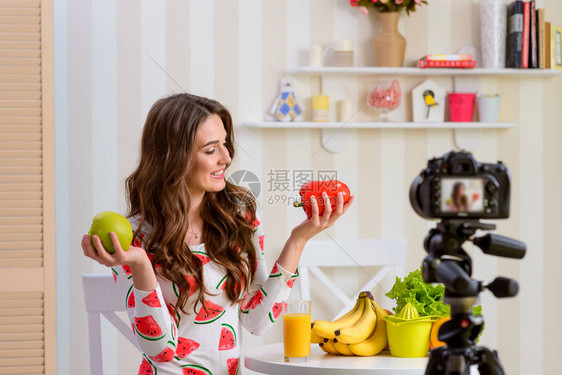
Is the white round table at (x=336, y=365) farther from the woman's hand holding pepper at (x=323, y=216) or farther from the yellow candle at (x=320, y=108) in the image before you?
the yellow candle at (x=320, y=108)

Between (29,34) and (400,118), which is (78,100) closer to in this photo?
(29,34)

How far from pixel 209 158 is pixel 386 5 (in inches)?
58.8

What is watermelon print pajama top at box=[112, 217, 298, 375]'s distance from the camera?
154 centimetres

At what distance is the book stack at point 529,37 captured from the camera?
9.25 feet

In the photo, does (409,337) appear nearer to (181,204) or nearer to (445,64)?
(181,204)

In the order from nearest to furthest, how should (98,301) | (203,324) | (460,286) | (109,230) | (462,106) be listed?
(460,286), (109,230), (203,324), (98,301), (462,106)

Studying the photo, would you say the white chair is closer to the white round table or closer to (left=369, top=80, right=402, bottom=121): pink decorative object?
(left=369, top=80, right=402, bottom=121): pink decorative object

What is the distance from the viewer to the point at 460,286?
98 cm

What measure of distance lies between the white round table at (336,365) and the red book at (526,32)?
1691mm

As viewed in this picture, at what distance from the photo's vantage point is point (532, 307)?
119 inches

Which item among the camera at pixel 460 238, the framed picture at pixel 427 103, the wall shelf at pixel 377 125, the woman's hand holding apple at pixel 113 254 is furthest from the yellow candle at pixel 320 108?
the camera at pixel 460 238

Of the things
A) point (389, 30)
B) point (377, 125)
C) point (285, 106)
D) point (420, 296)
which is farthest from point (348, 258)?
point (420, 296)

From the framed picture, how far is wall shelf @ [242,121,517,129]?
0.04 metres

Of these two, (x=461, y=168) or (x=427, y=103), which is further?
(x=427, y=103)
